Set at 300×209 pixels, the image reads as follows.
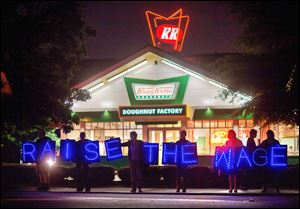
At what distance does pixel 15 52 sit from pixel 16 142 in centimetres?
374

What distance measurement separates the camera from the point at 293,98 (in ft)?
62.5

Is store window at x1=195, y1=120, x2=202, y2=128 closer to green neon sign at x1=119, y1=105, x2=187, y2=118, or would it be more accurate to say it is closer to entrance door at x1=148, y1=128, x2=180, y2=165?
entrance door at x1=148, y1=128, x2=180, y2=165

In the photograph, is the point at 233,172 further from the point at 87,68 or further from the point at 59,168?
the point at 87,68

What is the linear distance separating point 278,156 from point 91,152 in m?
6.28

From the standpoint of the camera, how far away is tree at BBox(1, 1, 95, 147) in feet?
61.6

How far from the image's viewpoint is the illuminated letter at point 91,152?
18733mm

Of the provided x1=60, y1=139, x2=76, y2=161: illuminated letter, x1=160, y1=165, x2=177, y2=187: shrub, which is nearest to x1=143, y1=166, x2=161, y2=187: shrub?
x1=160, y1=165, x2=177, y2=187: shrub

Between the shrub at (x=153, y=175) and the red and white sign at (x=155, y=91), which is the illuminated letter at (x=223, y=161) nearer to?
the shrub at (x=153, y=175)

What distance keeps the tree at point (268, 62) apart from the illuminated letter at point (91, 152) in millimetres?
5443

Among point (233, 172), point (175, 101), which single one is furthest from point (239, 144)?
point (175, 101)

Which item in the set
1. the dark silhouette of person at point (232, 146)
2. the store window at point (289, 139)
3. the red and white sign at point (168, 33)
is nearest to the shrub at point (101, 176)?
the dark silhouette of person at point (232, 146)

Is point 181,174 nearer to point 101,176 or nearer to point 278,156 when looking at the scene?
point 278,156

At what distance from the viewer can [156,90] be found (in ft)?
94.5

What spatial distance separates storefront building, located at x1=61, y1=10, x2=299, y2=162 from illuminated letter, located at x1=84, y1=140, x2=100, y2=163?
9169mm
